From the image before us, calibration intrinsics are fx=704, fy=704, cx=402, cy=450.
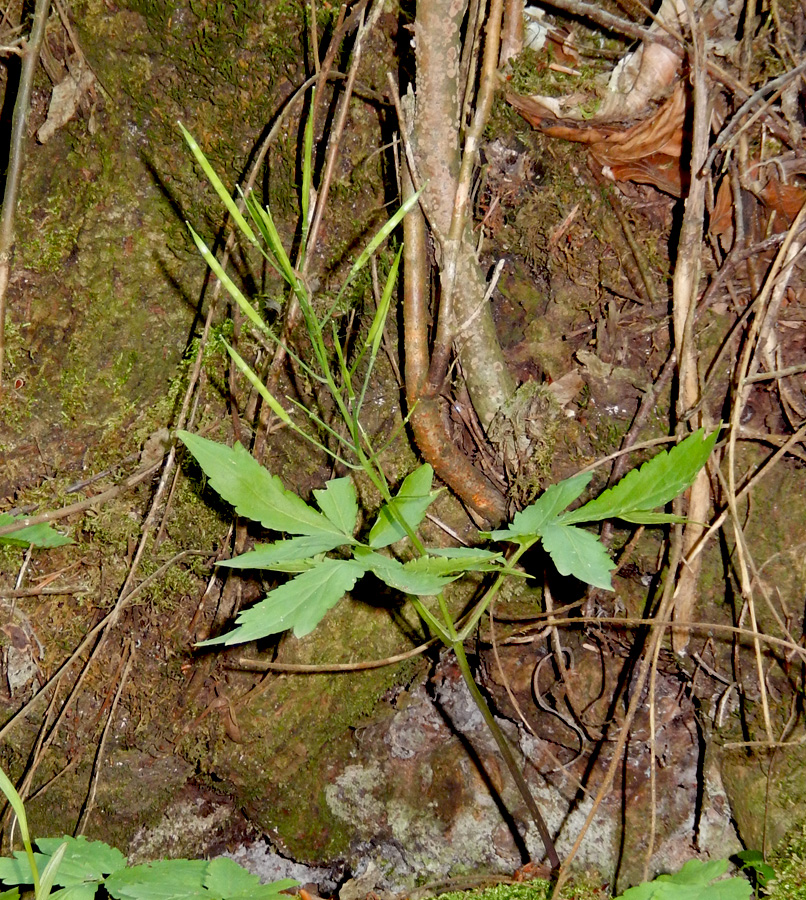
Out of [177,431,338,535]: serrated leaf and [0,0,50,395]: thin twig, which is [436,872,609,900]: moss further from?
[0,0,50,395]: thin twig

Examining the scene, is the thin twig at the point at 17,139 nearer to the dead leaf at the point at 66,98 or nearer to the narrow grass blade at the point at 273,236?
the dead leaf at the point at 66,98

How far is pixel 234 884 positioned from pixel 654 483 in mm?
1257

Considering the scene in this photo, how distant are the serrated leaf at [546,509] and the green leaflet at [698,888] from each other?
0.78 metres

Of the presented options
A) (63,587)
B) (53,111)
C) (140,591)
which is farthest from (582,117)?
(63,587)

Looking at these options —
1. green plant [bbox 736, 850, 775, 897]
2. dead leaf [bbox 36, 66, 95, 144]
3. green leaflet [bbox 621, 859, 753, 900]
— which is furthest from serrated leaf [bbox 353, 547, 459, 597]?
dead leaf [bbox 36, 66, 95, 144]

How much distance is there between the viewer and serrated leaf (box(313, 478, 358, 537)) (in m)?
1.44

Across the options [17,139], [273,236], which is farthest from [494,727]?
[17,139]

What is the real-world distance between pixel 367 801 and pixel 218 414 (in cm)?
130

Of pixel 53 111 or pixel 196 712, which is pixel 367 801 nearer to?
pixel 196 712

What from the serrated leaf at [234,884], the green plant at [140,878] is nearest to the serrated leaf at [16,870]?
the green plant at [140,878]

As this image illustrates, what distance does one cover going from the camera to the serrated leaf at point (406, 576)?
125 cm

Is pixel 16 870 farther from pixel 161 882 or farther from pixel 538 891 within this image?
pixel 538 891

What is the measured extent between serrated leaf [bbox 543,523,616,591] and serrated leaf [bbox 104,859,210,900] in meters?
1.07

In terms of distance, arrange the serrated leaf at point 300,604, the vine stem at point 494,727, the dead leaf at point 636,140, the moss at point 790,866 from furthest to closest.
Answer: the dead leaf at point 636,140, the moss at point 790,866, the vine stem at point 494,727, the serrated leaf at point 300,604
